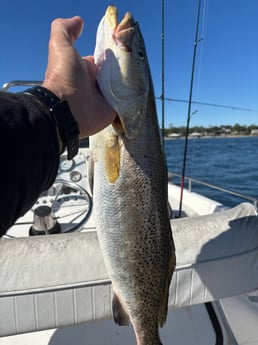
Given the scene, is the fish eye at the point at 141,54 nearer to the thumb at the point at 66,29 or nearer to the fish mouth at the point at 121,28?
the fish mouth at the point at 121,28

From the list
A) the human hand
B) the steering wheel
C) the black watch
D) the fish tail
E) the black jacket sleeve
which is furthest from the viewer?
the steering wheel

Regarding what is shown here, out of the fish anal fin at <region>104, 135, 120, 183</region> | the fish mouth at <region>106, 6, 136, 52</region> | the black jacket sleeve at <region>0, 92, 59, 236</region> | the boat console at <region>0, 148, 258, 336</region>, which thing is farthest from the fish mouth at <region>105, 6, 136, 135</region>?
the boat console at <region>0, 148, 258, 336</region>

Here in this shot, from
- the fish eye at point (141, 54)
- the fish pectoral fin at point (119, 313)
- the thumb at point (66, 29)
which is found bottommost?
the fish pectoral fin at point (119, 313)

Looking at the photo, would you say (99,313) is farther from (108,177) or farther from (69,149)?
(69,149)

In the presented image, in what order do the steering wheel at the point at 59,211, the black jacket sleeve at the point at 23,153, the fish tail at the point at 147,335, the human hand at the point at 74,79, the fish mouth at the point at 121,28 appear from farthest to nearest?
the steering wheel at the point at 59,211 → the fish tail at the point at 147,335 → the fish mouth at the point at 121,28 → the human hand at the point at 74,79 → the black jacket sleeve at the point at 23,153

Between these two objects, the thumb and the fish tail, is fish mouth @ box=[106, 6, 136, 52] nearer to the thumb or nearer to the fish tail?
the thumb

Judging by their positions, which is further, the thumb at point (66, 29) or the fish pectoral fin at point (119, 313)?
the fish pectoral fin at point (119, 313)

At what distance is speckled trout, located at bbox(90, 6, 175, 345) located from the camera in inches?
63.3

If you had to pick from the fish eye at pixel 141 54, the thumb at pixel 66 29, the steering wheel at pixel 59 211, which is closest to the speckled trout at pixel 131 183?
the fish eye at pixel 141 54

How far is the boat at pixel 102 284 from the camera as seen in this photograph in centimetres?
184

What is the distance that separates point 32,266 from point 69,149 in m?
0.89

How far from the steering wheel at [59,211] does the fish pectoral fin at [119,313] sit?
1.88m

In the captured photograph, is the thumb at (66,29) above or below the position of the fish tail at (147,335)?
above

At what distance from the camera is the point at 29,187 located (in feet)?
3.54
